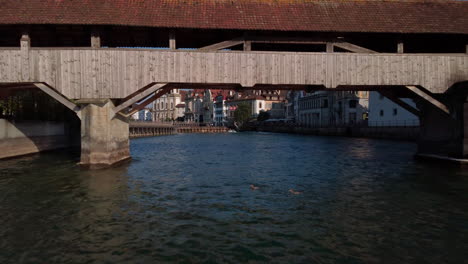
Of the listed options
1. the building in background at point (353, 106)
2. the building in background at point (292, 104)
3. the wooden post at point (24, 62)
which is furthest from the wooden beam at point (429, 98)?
the building in background at point (292, 104)

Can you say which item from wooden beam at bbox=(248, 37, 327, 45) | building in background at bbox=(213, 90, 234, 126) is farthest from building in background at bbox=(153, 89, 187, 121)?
wooden beam at bbox=(248, 37, 327, 45)

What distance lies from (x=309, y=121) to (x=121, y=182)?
7694cm

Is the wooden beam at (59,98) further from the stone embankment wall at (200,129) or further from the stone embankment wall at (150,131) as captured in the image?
the stone embankment wall at (200,129)

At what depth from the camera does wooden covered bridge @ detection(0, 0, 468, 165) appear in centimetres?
1534

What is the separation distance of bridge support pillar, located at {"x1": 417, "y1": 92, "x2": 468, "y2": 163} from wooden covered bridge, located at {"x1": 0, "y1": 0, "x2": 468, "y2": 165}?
70 millimetres

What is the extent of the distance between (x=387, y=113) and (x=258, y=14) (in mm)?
38600

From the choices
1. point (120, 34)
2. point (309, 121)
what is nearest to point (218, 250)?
point (120, 34)

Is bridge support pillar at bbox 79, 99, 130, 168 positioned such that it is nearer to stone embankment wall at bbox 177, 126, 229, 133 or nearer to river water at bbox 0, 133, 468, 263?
river water at bbox 0, 133, 468, 263

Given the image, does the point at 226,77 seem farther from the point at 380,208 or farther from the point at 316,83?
the point at 380,208

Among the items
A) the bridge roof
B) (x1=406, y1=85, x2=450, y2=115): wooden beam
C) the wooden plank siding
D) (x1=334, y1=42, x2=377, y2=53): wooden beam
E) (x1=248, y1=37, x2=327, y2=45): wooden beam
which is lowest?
(x1=406, y1=85, x2=450, y2=115): wooden beam

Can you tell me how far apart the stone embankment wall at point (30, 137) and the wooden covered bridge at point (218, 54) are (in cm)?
396

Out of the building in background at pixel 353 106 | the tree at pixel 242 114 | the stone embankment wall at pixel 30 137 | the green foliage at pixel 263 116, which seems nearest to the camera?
the stone embankment wall at pixel 30 137

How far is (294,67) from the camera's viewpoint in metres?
16.7

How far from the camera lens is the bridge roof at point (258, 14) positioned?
15.3m
